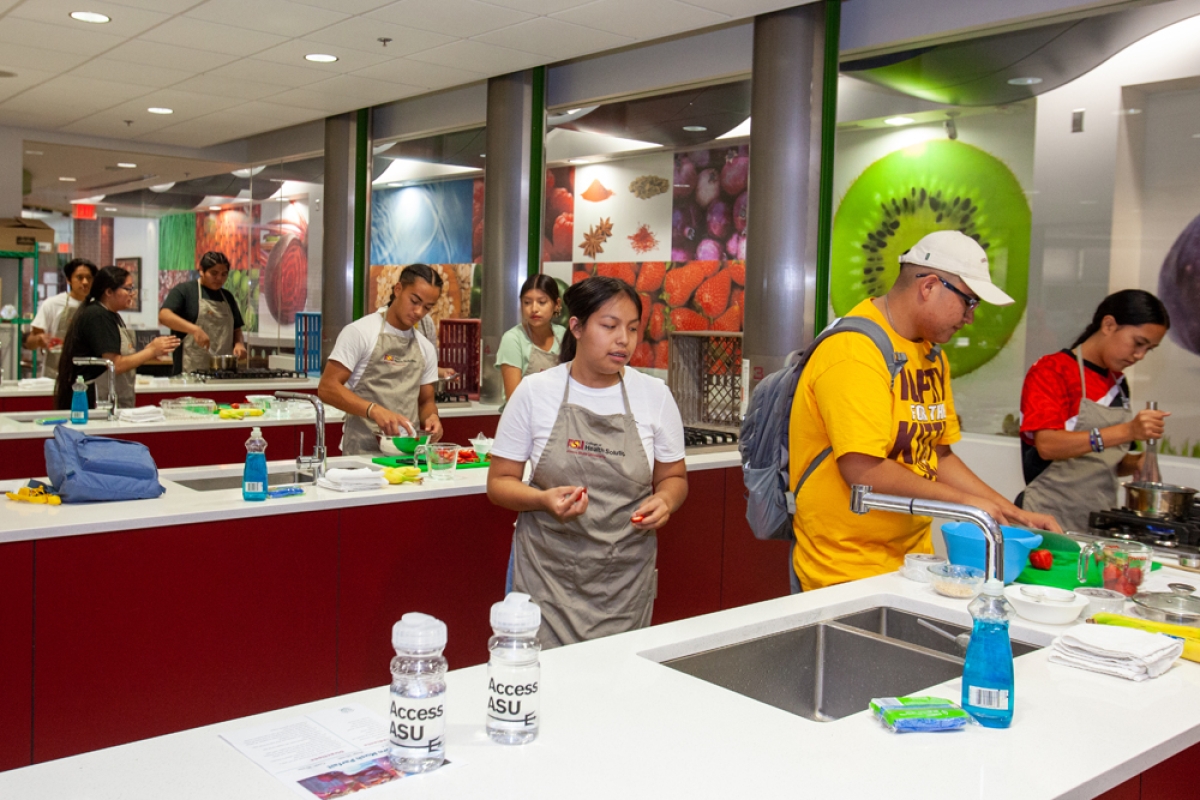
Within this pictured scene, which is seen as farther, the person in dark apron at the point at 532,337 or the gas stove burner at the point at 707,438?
the person in dark apron at the point at 532,337

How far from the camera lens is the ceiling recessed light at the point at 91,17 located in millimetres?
5367

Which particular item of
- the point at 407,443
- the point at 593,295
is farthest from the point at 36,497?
the point at 593,295

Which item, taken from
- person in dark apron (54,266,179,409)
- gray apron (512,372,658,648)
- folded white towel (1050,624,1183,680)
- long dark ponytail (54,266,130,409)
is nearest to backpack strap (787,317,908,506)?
gray apron (512,372,658,648)

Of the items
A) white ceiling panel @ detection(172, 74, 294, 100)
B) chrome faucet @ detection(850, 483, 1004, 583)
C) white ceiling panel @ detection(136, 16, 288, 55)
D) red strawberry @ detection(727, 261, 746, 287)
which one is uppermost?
white ceiling panel @ detection(172, 74, 294, 100)

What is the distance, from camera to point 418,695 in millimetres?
1355

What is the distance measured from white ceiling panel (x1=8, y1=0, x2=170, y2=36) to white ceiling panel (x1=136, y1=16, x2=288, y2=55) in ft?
0.29

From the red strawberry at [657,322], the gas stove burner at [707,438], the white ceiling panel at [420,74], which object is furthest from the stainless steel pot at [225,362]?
the gas stove burner at [707,438]

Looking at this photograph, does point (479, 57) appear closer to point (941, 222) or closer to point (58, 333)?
point (941, 222)

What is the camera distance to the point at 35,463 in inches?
188

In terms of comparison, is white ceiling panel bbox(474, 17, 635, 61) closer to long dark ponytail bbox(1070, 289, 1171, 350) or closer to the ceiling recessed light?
the ceiling recessed light

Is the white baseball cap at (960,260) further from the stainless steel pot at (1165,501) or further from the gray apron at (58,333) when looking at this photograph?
the gray apron at (58,333)

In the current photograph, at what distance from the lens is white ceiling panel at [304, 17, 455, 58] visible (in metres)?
5.50

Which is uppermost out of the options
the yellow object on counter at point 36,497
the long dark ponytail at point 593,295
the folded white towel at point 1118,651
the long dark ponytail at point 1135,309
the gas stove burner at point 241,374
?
the long dark ponytail at point 1135,309

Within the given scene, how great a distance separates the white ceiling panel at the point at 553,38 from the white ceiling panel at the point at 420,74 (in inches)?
28.7
